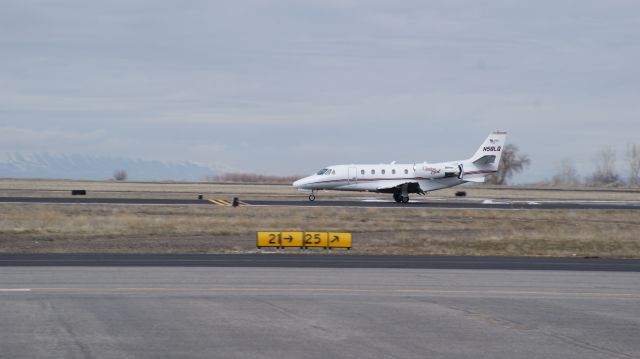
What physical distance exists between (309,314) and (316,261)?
37.2 feet

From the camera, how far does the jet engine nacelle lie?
63.2m

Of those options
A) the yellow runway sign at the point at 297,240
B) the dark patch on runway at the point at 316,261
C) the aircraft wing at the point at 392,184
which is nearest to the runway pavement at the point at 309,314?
the dark patch on runway at the point at 316,261

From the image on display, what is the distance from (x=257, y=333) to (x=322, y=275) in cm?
891

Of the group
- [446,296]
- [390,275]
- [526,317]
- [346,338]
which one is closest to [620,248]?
[390,275]

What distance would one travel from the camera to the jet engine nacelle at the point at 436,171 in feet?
207

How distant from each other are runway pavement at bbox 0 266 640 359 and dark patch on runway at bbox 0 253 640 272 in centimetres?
188

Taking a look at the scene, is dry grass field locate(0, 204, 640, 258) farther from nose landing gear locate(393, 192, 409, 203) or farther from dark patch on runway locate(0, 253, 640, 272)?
nose landing gear locate(393, 192, 409, 203)

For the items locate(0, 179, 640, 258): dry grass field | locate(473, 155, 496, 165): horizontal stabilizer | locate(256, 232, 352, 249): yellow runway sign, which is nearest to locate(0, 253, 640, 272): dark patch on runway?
locate(256, 232, 352, 249): yellow runway sign

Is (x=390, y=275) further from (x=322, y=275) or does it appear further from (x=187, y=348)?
(x=187, y=348)

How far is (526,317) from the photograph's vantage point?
1566 cm

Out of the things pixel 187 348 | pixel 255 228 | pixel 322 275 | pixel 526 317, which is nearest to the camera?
pixel 187 348

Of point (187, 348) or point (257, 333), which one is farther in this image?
point (257, 333)

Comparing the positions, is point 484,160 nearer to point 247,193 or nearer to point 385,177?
point 385,177

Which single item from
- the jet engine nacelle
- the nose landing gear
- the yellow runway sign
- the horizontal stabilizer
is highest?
the horizontal stabilizer
